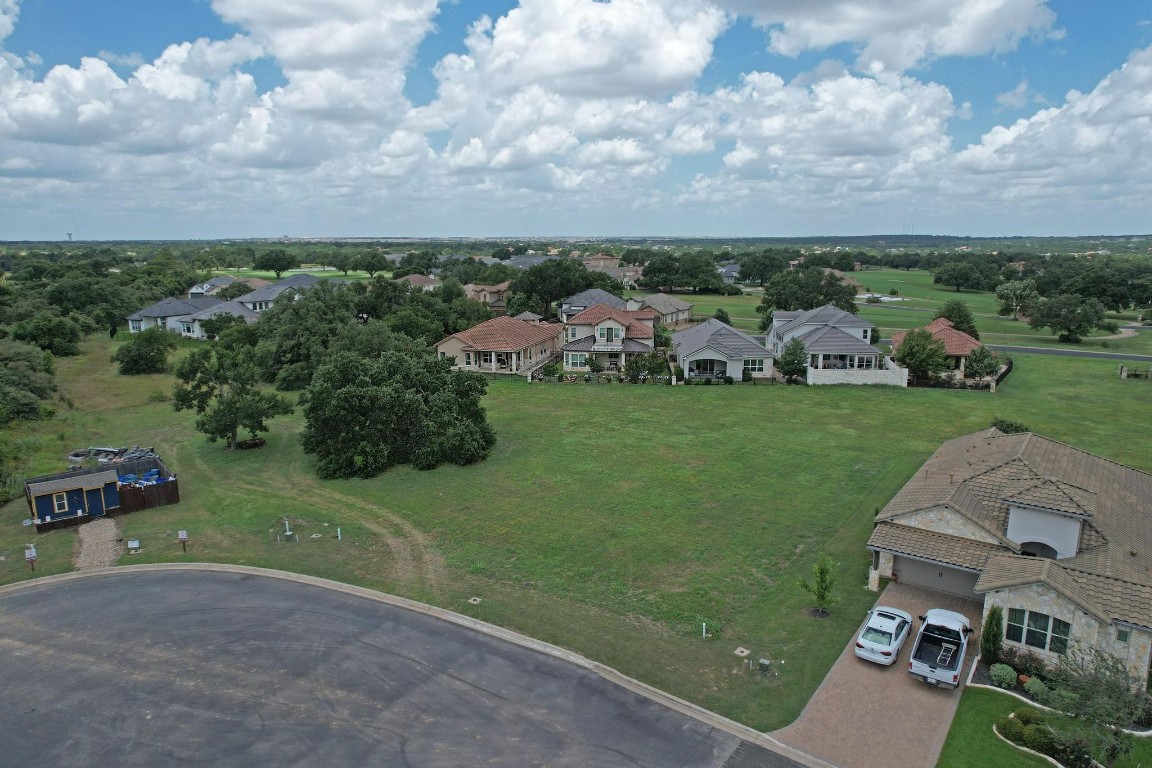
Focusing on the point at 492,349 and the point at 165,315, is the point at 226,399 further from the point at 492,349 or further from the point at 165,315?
the point at 165,315

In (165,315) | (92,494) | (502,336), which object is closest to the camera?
(92,494)

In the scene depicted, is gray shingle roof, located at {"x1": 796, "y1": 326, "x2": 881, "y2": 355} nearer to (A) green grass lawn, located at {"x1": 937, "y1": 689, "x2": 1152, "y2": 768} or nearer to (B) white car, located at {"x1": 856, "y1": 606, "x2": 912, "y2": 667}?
(B) white car, located at {"x1": 856, "y1": 606, "x2": 912, "y2": 667}

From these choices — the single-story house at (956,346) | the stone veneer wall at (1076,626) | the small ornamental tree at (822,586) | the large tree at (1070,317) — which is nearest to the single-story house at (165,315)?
the single-story house at (956,346)

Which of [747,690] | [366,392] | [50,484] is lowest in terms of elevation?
[747,690]

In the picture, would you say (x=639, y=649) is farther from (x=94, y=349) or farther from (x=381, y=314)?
(x=94, y=349)

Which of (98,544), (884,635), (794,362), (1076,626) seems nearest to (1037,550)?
(1076,626)

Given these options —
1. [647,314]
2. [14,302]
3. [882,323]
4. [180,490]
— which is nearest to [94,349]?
[14,302]
